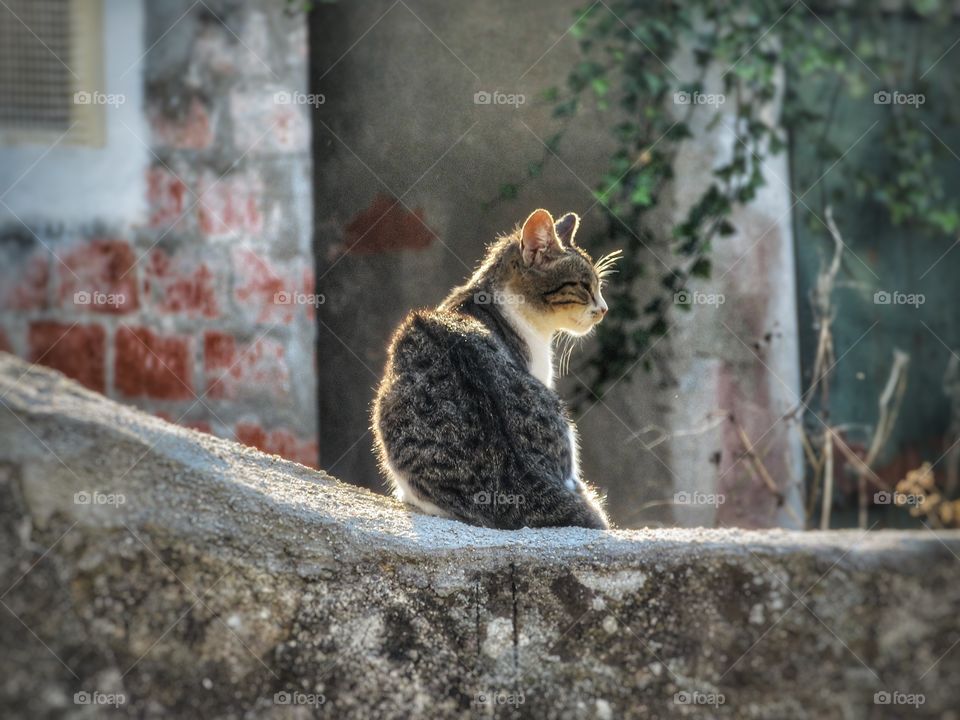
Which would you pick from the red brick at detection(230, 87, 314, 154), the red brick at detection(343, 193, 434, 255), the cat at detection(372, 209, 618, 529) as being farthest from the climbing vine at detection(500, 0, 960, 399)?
the cat at detection(372, 209, 618, 529)

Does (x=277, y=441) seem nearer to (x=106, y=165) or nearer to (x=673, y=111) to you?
(x=106, y=165)

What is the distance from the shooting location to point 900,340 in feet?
19.3

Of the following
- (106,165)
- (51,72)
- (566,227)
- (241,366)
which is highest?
(51,72)

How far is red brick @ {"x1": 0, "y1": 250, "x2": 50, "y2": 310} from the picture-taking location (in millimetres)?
4953

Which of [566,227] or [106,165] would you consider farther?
[106,165]

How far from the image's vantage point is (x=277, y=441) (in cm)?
520

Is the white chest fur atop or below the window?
below

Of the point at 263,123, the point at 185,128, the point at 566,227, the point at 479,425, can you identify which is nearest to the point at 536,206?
the point at 566,227

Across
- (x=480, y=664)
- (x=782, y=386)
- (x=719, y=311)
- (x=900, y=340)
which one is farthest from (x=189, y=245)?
(x=900, y=340)

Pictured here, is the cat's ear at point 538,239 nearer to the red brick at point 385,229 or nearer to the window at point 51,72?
the red brick at point 385,229

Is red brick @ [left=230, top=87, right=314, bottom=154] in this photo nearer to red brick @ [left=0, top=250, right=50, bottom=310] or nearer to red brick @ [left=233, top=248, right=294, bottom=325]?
red brick @ [left=233, top=248, right=294, bottom=325]

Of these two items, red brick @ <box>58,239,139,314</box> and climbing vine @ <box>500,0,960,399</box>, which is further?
climbing vine @ <box>500,0,960,399</box>

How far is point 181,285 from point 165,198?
0.42m

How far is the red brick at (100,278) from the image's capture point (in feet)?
16.5
